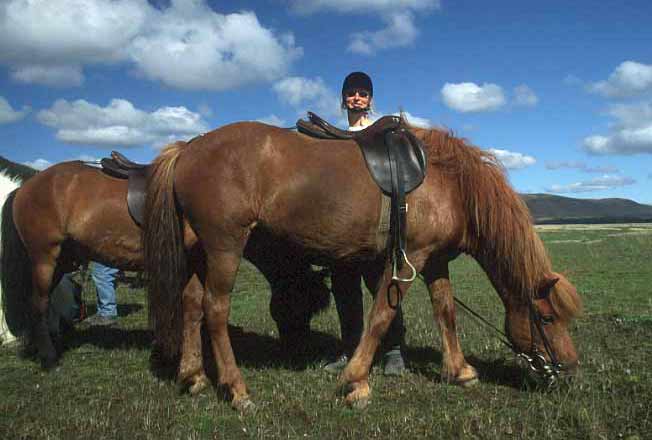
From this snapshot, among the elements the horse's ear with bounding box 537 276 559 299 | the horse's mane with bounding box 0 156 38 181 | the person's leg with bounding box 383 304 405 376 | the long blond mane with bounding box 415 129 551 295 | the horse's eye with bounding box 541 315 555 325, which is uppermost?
the horse's mane with bounding box 0 156 38 181

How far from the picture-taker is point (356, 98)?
5.52 m

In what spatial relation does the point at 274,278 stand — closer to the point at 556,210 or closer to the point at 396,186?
the point at 396,186

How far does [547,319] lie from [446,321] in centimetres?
97

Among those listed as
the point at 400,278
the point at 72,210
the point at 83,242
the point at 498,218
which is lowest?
the point at 400,278

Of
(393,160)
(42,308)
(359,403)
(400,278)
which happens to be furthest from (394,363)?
(42,308)

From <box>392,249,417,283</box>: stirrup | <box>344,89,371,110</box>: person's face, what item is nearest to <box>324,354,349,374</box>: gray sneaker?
<box>392,249,417,283</box>: stirrup

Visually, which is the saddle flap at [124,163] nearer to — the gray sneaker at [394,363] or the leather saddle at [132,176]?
the leather saddle at [132,176]

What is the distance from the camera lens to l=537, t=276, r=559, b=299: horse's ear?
4328 millimetres

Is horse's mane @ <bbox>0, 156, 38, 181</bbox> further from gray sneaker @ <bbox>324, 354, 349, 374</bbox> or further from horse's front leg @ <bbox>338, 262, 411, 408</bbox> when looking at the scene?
horse's front leg @ <bbox>338, 262, 411, 408</bbox>

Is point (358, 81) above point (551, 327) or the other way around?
above

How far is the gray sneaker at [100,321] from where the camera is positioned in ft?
26.8

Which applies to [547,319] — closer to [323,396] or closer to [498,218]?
[498,218]

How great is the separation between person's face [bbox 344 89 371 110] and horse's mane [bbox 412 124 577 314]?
1.27 m

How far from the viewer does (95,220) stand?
5508mm
